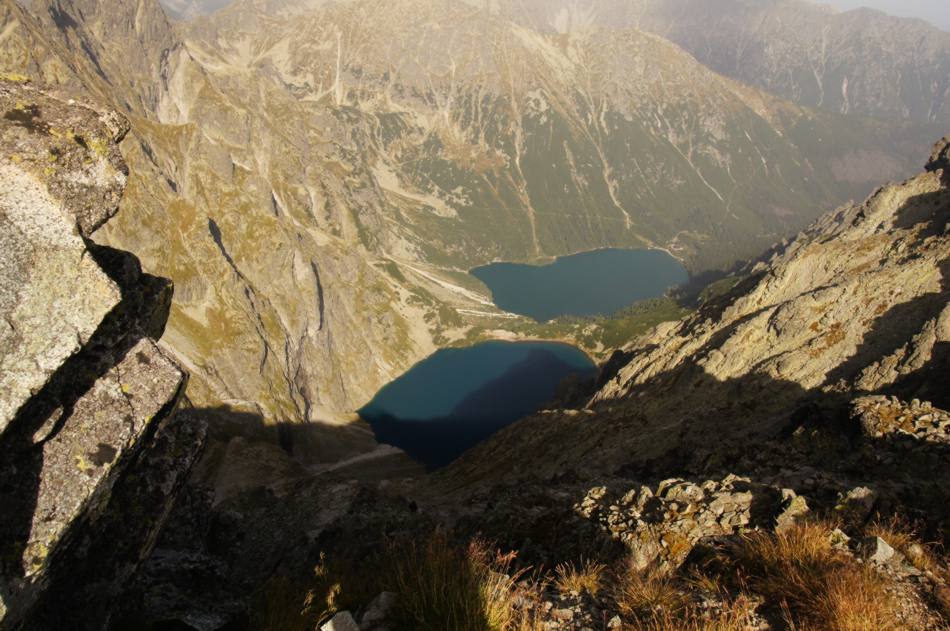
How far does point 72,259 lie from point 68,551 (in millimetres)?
6794

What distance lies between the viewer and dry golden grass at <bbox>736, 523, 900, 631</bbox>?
24.3 feet

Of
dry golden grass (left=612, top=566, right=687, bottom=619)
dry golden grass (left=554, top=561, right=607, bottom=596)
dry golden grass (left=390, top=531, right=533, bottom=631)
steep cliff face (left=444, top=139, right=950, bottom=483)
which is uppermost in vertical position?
dry golden grass (left=390, top=531, right=533, bottom=631)

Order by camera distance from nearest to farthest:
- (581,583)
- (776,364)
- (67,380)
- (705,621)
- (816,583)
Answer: (705,621) → (816,583) → (581,583) → (67,380) → (776,364)

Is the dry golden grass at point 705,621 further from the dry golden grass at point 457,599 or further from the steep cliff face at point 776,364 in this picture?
the steep cliff face at point 776,364

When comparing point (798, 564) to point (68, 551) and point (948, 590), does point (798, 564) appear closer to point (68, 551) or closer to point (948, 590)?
point (948, 590)

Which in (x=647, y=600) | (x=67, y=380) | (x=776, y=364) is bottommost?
(x=776, y=364)

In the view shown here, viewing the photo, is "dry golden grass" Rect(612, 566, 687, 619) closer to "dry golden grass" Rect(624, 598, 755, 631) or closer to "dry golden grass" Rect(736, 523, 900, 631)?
"dry golden grass" Rect(624, 598, 755, 631)

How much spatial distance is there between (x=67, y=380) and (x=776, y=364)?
4831cm

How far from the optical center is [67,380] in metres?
11.3

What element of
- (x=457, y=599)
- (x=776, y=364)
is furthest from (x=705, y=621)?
(x=776, y=364)

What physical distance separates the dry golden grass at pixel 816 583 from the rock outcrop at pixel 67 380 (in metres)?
13.1

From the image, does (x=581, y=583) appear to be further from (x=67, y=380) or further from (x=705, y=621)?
(x=67, y=380)

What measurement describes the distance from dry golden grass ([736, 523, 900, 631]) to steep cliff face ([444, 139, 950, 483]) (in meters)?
19.9

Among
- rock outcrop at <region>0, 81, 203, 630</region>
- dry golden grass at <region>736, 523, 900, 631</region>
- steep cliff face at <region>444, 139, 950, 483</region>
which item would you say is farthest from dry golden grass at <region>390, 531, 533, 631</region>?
steep cliff face at <region>444, 139, 950, 483</region>
